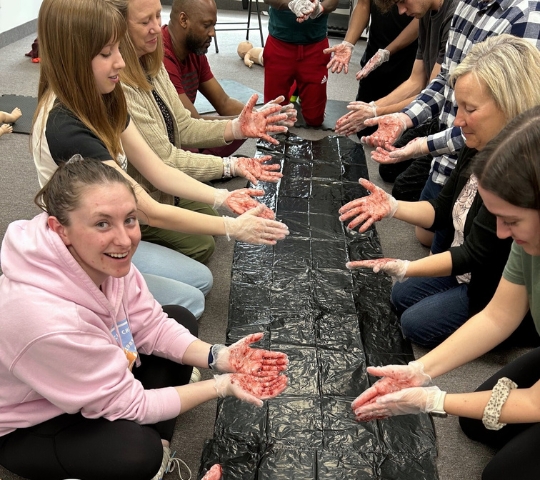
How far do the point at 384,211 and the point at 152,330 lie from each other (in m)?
1.08

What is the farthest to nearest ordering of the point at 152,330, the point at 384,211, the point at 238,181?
the point at 238,181
the point at 384,211
the point at 152,330

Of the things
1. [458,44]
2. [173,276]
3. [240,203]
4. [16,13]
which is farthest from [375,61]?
[16,13]

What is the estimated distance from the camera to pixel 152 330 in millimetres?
1810

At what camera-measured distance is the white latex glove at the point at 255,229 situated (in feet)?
7.27

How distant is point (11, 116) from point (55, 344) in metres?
3.01

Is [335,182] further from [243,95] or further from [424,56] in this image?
[243,95]

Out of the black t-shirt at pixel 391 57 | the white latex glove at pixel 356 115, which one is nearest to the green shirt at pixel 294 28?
the black t-shirt at pixel 391 57

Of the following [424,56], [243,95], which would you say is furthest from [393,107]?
[243,95]

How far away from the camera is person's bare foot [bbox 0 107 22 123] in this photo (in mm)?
3948

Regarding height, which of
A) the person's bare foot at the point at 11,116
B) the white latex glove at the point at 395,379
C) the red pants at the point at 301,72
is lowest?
the person's bare foot at the point at 11,116

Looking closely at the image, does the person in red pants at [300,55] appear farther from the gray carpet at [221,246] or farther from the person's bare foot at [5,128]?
the person's bare foot at [5,128]

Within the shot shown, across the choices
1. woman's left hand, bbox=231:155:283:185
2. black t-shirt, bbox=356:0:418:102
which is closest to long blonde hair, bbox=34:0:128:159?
woman's left hand, bbox=231:155:283:185

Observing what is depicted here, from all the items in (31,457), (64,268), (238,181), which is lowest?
(238,181)

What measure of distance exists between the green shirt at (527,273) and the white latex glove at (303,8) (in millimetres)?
2502
